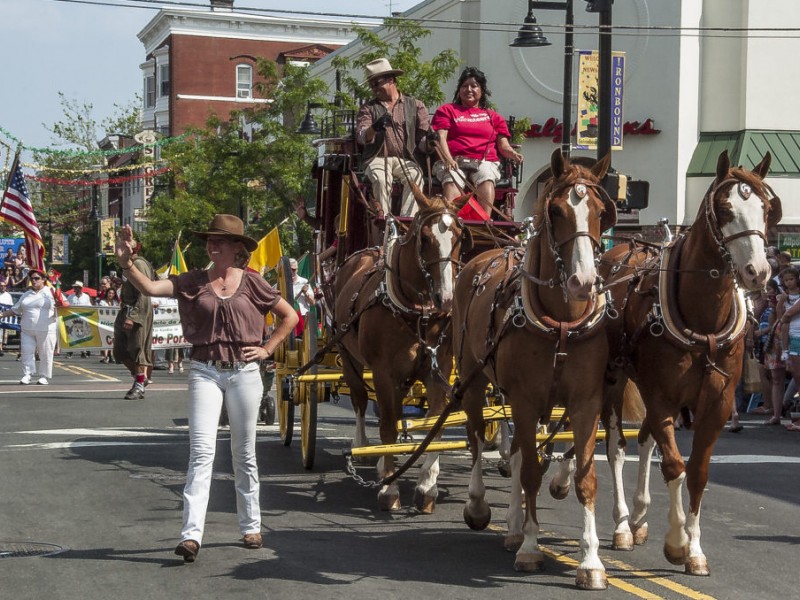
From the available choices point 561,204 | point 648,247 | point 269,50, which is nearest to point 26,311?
point 648,247

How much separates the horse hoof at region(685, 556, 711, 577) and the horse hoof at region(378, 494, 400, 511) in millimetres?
2828

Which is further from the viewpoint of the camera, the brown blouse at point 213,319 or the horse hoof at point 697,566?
the brown blouse at point 213,319

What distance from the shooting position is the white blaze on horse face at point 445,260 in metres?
9.90

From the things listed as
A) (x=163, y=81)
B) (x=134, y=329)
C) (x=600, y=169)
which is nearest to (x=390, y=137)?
(x=600, y=169)

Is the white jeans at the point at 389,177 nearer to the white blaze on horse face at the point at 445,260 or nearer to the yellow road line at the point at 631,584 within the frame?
the white blaze on horse face at the point at 445,260

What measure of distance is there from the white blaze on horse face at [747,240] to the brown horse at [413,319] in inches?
112

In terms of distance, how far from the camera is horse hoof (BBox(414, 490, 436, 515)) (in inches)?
393

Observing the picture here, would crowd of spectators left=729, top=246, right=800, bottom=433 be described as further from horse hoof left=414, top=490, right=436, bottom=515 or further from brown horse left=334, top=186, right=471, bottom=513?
horse hoof left=414, top=490, right=436, bottom=515

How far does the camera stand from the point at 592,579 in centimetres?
735

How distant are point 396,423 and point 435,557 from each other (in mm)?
2177

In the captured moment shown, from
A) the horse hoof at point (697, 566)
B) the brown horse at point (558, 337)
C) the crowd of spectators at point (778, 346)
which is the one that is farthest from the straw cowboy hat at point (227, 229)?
the crowd of spectators at point (778, 346)

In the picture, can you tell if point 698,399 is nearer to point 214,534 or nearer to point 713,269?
point 713,269

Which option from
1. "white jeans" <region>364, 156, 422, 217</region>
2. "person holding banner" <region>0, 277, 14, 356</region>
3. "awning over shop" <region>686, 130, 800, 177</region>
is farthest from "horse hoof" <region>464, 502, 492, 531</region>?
"person holding banner" <region>0, 277, 14, 356</region>

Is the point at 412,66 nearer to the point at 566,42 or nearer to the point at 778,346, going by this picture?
the point at 566,42
